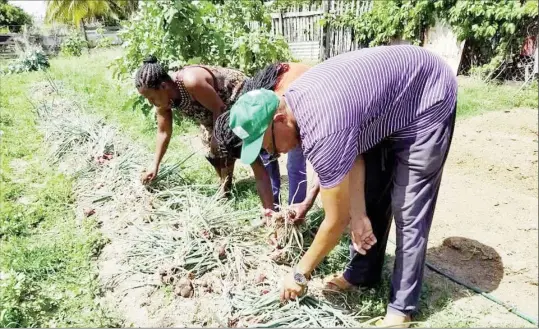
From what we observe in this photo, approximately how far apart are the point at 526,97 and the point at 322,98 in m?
5.58

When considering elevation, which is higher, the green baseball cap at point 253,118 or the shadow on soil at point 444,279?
the green baseball cap at point 253,118

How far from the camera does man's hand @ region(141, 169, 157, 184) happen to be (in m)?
3.44

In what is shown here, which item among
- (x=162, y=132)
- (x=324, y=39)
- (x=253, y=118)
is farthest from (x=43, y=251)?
(x=324, y=39)

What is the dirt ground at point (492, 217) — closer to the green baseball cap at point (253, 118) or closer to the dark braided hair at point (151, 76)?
the green baseball cap at point (253, 118)

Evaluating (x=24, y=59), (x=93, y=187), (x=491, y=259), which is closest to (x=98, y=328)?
(x=93, y=187)

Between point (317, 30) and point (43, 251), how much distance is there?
8530mm

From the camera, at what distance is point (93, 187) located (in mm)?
3898

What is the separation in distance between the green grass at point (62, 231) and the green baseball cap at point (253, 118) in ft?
3.89

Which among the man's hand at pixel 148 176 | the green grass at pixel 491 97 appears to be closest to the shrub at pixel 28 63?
the man's hand at pixel 148 176

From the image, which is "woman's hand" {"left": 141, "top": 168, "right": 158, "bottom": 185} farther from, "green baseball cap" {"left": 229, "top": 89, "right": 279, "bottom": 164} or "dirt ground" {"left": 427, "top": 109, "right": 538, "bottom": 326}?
"dirt ground" {"left": 427, "top": 109, "right": 538, "bottom": 326}

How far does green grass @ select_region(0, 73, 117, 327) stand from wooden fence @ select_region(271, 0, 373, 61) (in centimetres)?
665

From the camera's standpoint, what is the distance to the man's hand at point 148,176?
3441mm

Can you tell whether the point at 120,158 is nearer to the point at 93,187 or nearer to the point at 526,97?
the point at 93,187

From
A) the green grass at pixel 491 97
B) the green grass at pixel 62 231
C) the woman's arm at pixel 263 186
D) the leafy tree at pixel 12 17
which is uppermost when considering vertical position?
the leafy tree at pixel 12 17
